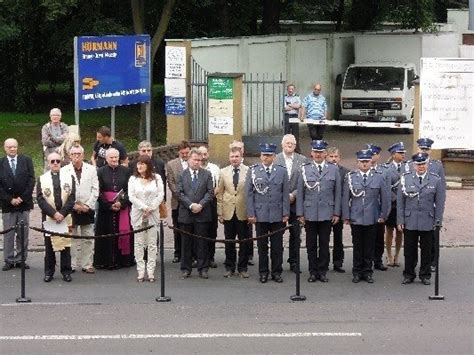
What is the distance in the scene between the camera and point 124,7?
33469mm

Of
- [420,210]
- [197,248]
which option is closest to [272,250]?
[197,248]

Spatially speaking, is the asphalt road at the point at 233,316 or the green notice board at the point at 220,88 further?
the green notice board at the point at 220,88

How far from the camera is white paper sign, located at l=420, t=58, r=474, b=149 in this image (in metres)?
20.0

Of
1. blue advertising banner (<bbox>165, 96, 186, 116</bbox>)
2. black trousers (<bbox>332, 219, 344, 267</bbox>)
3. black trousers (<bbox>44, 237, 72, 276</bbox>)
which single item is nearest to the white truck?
blue advertising banner (<bbox>165, 96, 186, 116</bbox>)

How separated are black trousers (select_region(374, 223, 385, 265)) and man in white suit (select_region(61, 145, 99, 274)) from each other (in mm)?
3773

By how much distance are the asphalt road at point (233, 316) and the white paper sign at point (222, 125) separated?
8.87 m

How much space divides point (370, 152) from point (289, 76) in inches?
669

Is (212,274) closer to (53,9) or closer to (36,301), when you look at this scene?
(36,301)

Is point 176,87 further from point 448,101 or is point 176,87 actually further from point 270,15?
point 270,15

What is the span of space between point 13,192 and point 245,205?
3.17 metres

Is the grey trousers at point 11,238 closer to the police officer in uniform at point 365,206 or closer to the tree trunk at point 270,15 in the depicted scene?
the police officer in uniform at point 365,206

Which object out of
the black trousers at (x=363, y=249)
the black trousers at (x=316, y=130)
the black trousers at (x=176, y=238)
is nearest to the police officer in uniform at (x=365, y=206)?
the black trousers at (x=363, y=249)

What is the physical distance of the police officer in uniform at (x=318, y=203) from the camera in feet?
44.5

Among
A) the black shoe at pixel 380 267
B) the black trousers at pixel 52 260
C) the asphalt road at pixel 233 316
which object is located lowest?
the asphalt road at pixel 233 316
